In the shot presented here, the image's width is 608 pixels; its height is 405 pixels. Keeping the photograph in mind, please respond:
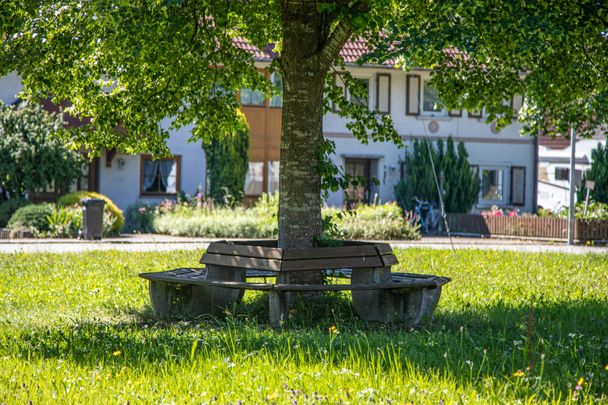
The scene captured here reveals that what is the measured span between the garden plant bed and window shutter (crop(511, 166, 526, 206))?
28027 millimetres

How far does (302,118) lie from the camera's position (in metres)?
9.80

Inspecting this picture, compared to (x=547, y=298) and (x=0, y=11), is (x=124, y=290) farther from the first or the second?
(x=547, y=298)

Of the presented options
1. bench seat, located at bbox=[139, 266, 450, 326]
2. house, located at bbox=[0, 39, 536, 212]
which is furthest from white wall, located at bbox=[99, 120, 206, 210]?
bench seat, located at bbox=[139, 266, 450, 326]

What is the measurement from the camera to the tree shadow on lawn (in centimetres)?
655

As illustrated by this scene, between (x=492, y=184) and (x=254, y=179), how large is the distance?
361 inches

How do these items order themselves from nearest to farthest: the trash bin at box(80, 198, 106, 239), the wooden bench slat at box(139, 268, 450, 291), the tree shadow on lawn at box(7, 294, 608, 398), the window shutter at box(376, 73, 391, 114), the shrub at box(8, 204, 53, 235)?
the tree shadow on lawn at box(7, 294, 608, 398) → the wooden bench slat at box(139, 268, 450, 291) → the trash bin at box(80, 198, 106, 239) → the shrub at box(8, 204, 53, 235) → the window shutter at box(376, 73, 391, 114)

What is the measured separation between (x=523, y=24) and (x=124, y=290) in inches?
224

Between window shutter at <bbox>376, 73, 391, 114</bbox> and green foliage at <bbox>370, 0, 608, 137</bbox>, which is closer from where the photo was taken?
green foliage at <bbox>370, 0, 608, 137</bbox>

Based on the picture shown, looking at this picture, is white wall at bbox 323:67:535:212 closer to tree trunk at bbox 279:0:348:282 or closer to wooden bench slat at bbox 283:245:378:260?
tree trunk at bbox 279:0:348:282

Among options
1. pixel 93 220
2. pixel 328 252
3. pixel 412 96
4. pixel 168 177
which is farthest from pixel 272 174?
pixel 328 252

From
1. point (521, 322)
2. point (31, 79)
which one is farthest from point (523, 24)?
point (31, 79)

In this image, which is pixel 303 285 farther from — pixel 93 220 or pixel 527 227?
pixel 527 227

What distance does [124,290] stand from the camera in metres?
11.9

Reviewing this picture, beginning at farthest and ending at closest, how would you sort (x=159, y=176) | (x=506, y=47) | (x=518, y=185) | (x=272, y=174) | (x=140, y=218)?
(x=518, y=185) < (x=272, y=174) < (x=159, y=176) < (x=140, y=218) < (x=506, y=47)
